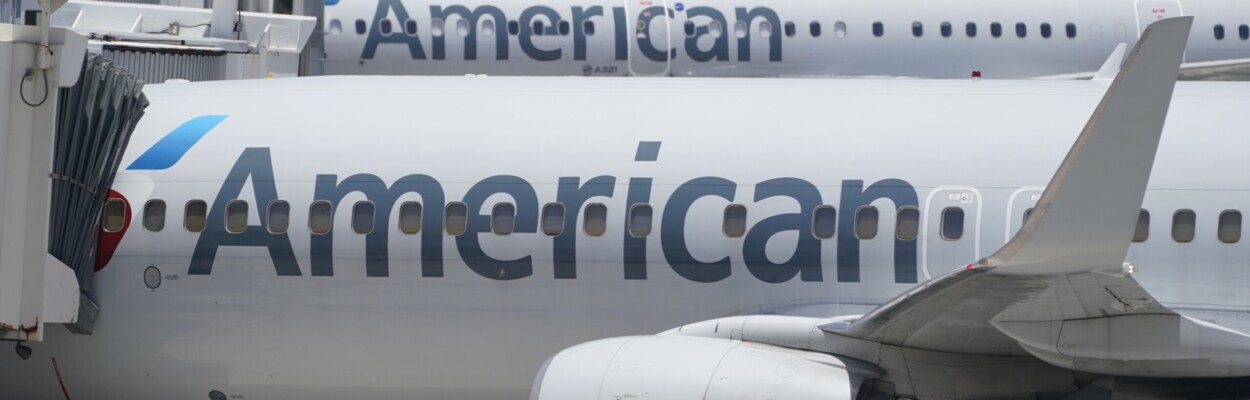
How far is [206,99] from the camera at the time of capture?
512 inches

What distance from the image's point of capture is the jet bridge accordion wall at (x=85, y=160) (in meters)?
11.8

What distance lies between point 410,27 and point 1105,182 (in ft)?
58.7

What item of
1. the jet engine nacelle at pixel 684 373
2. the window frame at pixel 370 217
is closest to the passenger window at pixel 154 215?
the window frame at pixel 370 217

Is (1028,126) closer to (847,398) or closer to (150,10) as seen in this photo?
(847,398)

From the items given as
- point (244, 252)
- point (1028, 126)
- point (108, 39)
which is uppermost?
point (108, 39)

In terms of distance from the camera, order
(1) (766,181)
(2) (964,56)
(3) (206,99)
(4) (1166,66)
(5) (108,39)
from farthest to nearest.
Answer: (2) (964,56) < (5) (108,39) < (3) (206,99) < (1) (766,181) < (4) (1166,66)

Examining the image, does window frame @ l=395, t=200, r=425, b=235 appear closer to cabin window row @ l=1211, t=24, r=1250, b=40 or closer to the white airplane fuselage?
the white airplane fuselage

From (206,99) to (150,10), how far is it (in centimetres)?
851

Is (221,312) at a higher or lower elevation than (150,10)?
lower

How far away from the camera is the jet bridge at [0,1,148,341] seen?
11156 millimetres

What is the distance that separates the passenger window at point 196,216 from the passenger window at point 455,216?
1.85 meters

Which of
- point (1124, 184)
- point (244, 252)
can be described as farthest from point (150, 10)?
point (1124, 184)

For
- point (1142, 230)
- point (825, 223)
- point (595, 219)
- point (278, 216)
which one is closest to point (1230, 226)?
point (1142, 230)

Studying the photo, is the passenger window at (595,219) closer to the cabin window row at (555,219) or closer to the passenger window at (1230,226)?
the cabin window row at (555,219)
